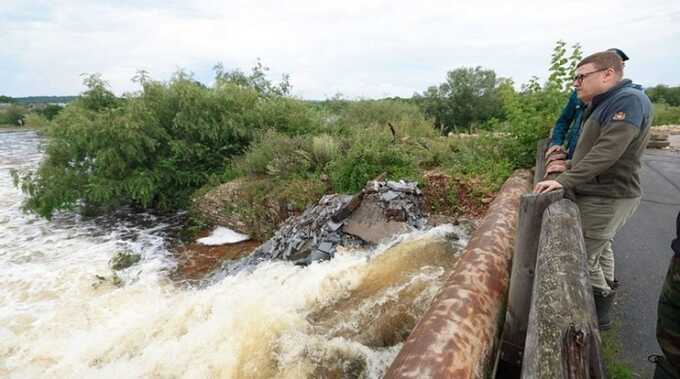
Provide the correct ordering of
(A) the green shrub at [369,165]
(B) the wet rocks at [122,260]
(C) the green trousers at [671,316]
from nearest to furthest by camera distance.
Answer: (C) the green trousers at [671,316], (B) the wet rocks at [122,260], (A) the green shrub at [369,165]

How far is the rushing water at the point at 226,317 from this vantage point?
3.09m

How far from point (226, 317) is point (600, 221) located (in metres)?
3.88

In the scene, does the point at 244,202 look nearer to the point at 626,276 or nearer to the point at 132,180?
the point at 132,180

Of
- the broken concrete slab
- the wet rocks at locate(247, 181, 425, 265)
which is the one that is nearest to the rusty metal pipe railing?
the broken concrete slab

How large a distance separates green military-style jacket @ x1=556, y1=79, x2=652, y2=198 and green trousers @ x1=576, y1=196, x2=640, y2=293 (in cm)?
6

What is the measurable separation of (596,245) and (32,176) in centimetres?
1382

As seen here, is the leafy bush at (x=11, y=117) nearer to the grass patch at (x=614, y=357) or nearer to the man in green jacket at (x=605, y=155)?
the man in green jacket at (x=605, y=155)

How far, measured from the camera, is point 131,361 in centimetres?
365

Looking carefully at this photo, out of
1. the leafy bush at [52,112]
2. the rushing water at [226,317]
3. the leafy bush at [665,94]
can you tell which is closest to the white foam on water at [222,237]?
the rushing water at [226,317]

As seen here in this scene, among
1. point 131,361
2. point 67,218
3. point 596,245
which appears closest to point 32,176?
point 67,218

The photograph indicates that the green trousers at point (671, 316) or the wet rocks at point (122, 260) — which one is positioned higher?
the green trousers at point (671, 316)

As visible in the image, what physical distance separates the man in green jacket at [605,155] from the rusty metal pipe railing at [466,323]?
0.60 metres

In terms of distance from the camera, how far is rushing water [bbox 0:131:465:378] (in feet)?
10.1

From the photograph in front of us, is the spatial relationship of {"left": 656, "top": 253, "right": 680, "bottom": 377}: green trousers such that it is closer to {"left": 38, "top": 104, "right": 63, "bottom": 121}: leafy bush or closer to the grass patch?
the grass patch
